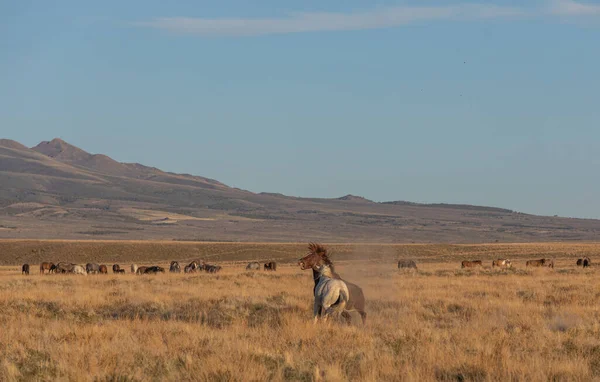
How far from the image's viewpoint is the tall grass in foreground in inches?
379

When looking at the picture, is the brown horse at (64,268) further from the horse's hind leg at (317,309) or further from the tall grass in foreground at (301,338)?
the horse's hind leg at (317,309)

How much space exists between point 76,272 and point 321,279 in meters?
32.1

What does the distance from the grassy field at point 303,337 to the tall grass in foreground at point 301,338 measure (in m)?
0.03

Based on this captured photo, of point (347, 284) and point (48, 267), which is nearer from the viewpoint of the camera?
point (347, 284)

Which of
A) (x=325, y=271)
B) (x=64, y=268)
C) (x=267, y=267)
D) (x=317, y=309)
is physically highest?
(x=325, y=271)

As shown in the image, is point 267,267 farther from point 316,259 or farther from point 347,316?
point 347,316

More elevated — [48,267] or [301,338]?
[301,338]

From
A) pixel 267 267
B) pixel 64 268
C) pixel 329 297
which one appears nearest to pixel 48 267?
pixel 64 268

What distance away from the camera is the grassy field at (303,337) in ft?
31.7

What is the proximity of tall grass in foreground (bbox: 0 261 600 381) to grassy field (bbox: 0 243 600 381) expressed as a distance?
3 cm

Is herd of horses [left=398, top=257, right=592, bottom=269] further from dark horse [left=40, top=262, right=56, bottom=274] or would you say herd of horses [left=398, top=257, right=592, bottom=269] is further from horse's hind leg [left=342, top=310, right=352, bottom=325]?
horse's hind leg [left=342, top=310, right=352, bottom=325]

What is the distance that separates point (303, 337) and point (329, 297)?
4.40 feet

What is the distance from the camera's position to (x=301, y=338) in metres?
12.4

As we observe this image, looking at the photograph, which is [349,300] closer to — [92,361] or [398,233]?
[92,361]
